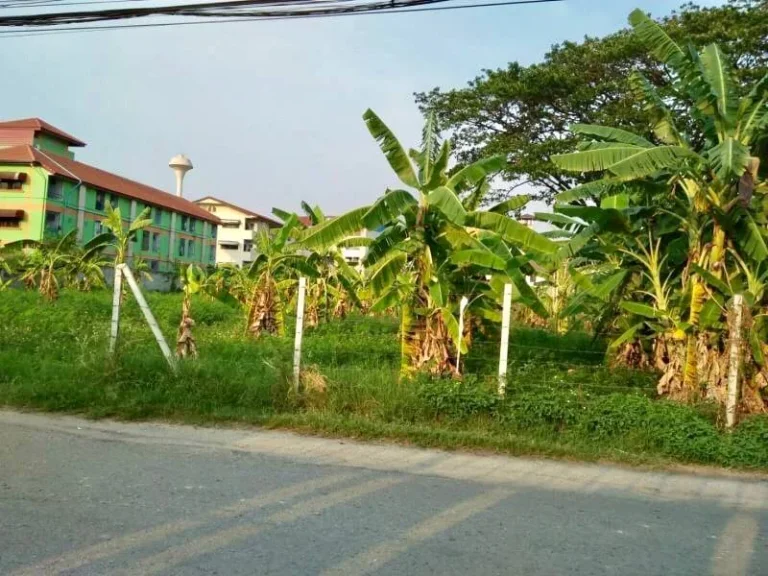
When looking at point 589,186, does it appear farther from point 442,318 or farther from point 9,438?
point 9,438

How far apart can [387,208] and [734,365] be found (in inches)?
174

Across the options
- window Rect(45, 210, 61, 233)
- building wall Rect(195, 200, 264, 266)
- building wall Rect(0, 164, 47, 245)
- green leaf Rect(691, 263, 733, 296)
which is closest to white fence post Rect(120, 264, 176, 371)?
green leaf Rect(691, 263, 733, 296)

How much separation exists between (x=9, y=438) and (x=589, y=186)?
310 inches

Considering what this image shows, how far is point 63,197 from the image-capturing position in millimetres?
47125

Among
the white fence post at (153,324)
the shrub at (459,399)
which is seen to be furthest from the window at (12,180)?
the shrub at (459,399)

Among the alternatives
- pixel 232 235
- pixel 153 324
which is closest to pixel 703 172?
pixel 153 324

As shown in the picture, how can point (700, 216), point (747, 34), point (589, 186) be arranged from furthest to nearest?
point (747, 34) → point (589, 186) → point (700, 216)

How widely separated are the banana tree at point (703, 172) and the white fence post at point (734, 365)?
2.15 feet

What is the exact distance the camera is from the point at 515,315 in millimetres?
23156

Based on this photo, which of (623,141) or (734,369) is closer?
(734,369)

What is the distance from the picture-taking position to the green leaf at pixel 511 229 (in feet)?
30.9

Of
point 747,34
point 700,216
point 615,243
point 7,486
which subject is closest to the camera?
point 7,486

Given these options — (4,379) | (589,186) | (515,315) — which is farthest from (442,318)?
(515,315)

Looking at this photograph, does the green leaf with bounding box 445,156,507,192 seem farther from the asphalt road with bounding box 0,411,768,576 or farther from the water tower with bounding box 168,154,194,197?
the water tower with bounding box 168,154,194,197
